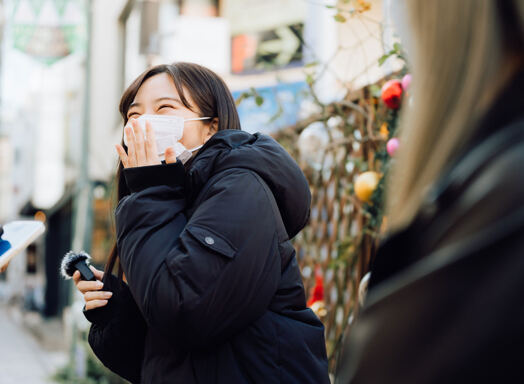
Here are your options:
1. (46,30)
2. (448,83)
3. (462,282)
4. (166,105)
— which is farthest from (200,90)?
(46,30)

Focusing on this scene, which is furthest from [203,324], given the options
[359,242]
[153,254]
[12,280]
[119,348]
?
[12,280]

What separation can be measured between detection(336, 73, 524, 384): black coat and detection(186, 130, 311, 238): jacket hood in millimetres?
897

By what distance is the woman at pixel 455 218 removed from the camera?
571mm

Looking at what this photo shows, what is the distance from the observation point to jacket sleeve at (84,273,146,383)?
1717mm

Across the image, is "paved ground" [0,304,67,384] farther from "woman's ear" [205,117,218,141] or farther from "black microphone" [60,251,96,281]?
"woman's ear" [205,117,218,141]

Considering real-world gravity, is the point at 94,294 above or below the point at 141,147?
below

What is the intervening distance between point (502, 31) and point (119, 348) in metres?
1.39

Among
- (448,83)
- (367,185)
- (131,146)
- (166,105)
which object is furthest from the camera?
(367,185)

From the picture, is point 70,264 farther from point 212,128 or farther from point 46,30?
point 46,30

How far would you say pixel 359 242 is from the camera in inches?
125

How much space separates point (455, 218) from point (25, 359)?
37.9 feet

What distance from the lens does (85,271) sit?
172cm

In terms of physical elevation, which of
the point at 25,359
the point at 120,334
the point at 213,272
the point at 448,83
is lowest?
the point at 25,359

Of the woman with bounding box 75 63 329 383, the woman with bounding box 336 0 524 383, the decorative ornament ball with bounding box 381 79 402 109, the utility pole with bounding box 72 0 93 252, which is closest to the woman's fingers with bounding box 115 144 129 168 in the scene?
the woman with bounding box 75 63 329 383
